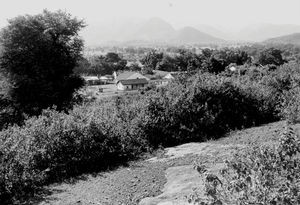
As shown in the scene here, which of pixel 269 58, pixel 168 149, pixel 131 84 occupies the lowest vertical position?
pixel 131 84

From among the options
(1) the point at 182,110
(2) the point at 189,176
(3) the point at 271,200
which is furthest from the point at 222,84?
(3) the point at 271,200

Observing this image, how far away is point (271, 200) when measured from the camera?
331 cm

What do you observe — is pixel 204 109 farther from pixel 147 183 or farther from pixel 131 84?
pixel 131 84

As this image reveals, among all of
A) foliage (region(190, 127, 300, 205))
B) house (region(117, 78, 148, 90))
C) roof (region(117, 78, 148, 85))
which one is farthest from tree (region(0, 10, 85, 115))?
roof (region(117, 78, 148, 85))

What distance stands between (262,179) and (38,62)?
19.2m

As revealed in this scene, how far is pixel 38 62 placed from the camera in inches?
819

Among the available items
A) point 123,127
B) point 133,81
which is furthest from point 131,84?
point 123,127

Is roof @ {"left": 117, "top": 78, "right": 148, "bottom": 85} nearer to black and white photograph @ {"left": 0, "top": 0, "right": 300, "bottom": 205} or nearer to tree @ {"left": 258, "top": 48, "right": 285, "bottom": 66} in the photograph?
tree @ {"left": 258, "top": 48, "right": 285, "bottom": 66}

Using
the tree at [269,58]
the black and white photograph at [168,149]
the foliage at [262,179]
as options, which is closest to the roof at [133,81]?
the tree at [269,58]

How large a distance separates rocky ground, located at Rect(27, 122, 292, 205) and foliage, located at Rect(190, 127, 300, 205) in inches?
51.3

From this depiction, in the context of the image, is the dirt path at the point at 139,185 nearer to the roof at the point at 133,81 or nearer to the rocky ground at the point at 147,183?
the rocky ground at the point at 147,183

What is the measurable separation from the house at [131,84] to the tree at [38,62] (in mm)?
46236

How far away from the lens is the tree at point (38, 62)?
2033 centimetres

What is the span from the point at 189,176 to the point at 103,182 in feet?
6.43
